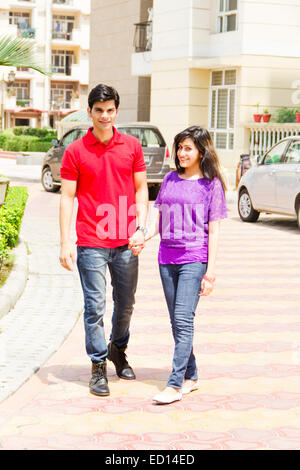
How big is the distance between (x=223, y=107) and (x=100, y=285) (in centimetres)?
2260

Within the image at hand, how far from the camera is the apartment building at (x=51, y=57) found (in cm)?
7169

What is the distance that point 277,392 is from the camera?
5973 mm

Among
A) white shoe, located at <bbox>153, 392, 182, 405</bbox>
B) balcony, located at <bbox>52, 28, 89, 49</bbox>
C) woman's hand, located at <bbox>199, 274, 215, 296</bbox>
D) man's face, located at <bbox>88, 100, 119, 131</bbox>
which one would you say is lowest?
white shoe, located at <bbox>153, 392, 182, 405</bbox>

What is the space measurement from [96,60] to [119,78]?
105 inches

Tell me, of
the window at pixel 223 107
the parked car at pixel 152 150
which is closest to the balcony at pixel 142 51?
the window at pixel 223 107

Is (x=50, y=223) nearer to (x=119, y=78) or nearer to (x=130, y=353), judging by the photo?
(x=130, y=353)

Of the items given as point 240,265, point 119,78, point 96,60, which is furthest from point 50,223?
point 96,60

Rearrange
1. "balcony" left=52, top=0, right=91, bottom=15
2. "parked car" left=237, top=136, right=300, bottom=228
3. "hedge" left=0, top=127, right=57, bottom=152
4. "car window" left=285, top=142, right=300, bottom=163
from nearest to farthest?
"parked car" left=237, top=136, right=300, bottom=228, "car window" left=285, top=142, right=300, bottom=163, "hedge" left=0, top=127, right=57, bottom=152, "balcony" left=52, top=0, right=91, bottom=15

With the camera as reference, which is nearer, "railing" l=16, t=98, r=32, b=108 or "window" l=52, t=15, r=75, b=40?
"railing" l=16, t=98, r=32, b=108

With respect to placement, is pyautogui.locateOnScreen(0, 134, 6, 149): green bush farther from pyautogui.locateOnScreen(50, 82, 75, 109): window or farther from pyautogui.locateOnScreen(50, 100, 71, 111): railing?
pyautogui.locateOnScreen(50, 82, 75, 109): window

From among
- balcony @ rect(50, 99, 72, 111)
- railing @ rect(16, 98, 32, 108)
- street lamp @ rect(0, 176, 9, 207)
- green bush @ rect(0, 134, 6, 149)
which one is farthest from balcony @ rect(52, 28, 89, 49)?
street lamp @ rect(0, 176, 9, 207)

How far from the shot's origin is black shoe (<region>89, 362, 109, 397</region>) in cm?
581

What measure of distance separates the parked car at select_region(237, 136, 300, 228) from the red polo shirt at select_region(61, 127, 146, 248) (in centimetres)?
1009

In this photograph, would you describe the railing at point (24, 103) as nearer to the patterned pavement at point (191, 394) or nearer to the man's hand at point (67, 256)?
the patterned pavement at point (191, 394)
